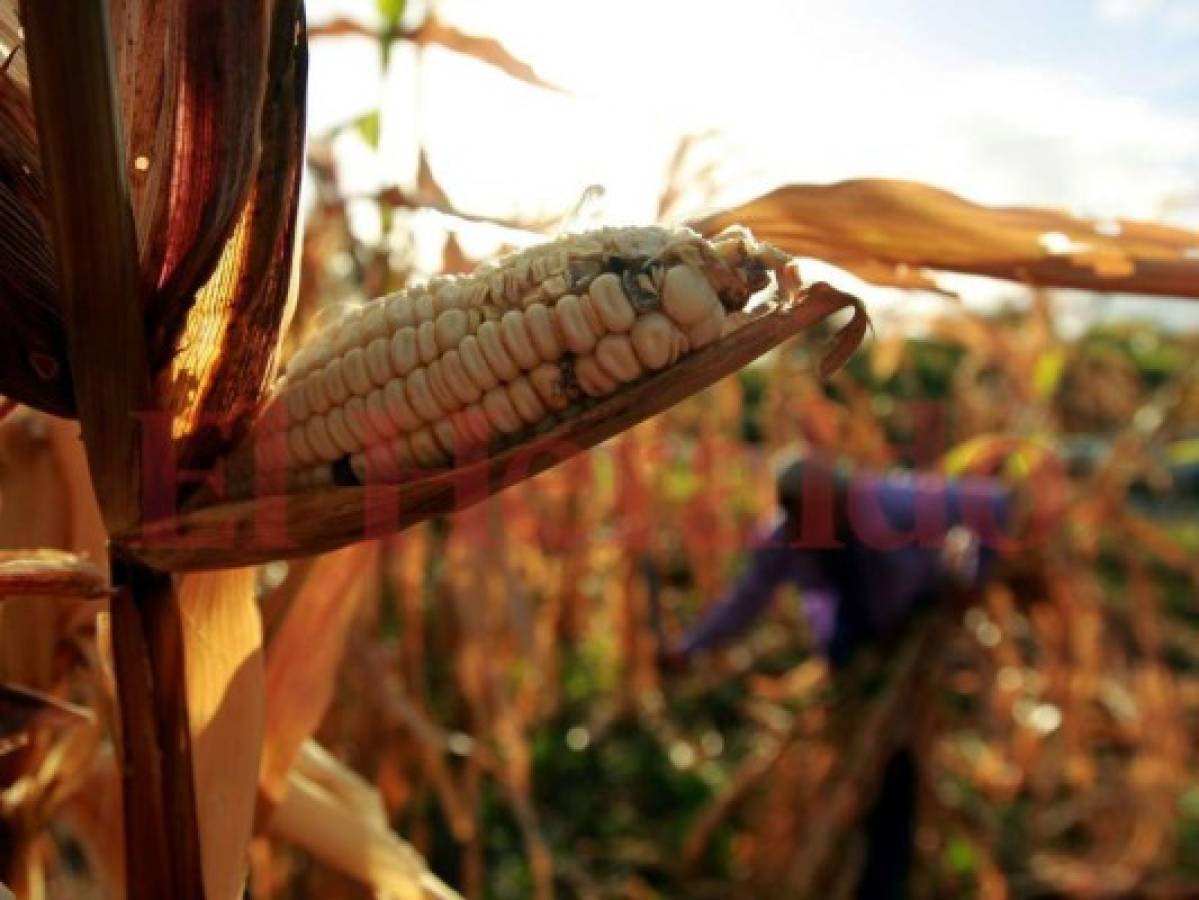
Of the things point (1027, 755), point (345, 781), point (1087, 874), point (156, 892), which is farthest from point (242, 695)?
point (1027, 755)

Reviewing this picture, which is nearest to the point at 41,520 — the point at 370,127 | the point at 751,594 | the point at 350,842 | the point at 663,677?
the point at 350,842

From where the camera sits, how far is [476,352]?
1.68 ft

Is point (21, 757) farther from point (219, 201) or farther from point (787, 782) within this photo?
point (787, 782)

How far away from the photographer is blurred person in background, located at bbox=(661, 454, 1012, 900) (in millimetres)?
2117

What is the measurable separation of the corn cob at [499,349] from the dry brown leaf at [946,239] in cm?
21

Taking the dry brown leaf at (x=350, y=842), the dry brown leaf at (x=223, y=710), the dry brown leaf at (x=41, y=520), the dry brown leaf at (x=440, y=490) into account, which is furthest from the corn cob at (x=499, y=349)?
the dry brown leaf at (x=350, y=842)

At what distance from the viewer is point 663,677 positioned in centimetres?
377

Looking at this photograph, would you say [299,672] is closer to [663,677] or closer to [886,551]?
[886,551]

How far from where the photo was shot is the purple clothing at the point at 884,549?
2137 millimetres

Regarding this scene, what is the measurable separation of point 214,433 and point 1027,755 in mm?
2719

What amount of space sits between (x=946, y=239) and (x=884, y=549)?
1471 millimetres

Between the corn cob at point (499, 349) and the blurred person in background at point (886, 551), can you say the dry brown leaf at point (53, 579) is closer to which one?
the corn cob at point (499, 349)

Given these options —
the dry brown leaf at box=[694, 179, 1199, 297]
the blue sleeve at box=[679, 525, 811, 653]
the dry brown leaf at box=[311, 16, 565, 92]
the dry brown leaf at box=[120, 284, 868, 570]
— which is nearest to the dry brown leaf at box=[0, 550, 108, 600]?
the dry brown leaf at box=[120, 284, 868, 570]

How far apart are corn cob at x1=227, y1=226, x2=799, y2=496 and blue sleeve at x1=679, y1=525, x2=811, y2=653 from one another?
1.74 m
